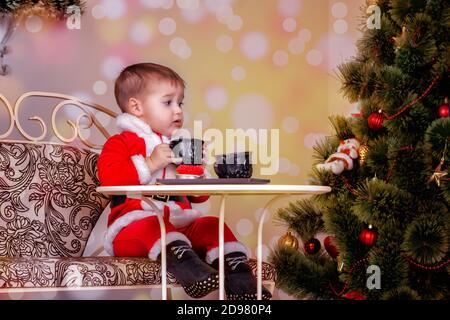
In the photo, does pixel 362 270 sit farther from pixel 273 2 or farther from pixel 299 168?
pixel 273 2

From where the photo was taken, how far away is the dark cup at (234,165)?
1.98 meters

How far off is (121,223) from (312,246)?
0.67 metres

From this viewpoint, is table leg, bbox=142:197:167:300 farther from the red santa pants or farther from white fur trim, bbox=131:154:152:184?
white fur trim, bbox=131:154:152:184

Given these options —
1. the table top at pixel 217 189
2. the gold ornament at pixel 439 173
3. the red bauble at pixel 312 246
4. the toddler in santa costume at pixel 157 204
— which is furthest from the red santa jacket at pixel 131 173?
the gold ornament at pixel 439 173

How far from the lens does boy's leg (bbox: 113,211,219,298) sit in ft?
6.89

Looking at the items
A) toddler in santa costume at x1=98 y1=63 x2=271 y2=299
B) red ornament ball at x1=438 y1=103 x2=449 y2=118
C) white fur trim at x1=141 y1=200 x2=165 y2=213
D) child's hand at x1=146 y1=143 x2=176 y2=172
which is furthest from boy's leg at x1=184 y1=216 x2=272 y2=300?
red ornament ball at x1=438 y1=103 x2=449 y2=118

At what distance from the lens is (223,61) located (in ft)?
10.3

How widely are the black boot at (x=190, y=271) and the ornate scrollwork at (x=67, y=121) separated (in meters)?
0.79

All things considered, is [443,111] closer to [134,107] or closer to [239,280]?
[239,280]

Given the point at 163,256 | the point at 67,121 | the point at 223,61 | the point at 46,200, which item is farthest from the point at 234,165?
the point at 223,61

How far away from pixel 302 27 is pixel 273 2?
0.57 feet

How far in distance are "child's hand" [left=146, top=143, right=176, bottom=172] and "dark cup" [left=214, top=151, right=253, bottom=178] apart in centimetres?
55
